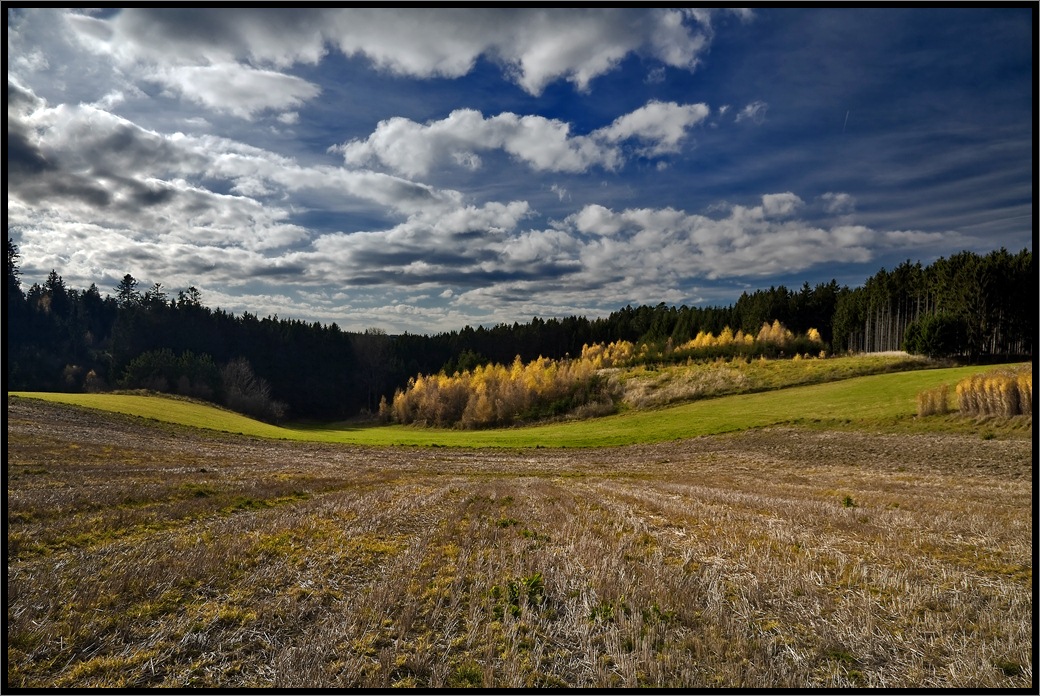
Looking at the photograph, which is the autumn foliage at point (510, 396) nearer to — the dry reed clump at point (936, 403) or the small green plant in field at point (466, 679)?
the dry reed clump at point (936, 403)

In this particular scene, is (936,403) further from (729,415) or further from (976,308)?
(976,308)

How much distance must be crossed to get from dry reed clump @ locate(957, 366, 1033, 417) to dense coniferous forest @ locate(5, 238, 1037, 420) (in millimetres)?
49183

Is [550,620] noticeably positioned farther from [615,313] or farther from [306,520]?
[615,313]

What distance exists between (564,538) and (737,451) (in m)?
36.2

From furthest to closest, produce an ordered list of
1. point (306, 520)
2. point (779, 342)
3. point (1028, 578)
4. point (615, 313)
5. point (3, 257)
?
point (615, 313) → point (779, 342) → point (306, 520) → point (1028, 578) → point (3, 257)

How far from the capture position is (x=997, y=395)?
37.1m

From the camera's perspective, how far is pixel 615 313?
192m

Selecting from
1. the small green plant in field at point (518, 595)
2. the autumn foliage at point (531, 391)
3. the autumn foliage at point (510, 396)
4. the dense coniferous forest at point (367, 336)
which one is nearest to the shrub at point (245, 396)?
the dense coniferous forest at point (367, 336)

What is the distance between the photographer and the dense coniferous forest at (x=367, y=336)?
274ft

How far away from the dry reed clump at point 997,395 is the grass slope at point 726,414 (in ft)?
15.3

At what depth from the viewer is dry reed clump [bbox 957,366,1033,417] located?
118ft

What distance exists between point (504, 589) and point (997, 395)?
46961mm

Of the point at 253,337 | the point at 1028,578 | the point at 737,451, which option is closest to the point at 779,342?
the point at 737,451

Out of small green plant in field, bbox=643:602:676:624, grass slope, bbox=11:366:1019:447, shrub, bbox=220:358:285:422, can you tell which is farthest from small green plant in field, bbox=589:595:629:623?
shrub, bbox=220:358:285:422
